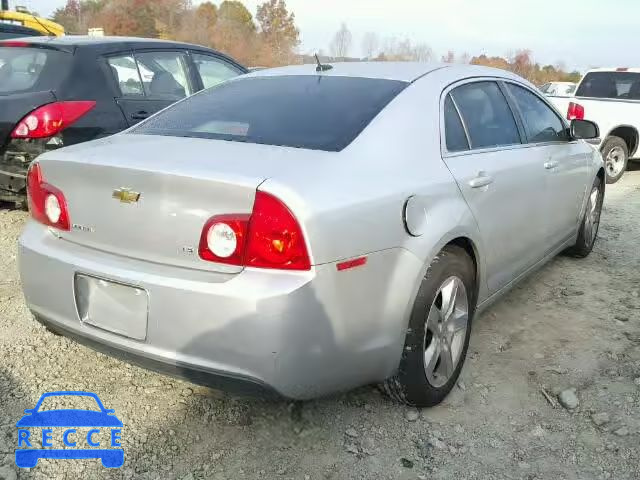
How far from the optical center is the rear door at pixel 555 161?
12.3 feet

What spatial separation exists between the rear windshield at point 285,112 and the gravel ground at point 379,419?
1082mm

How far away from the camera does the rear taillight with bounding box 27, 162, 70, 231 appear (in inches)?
97.6

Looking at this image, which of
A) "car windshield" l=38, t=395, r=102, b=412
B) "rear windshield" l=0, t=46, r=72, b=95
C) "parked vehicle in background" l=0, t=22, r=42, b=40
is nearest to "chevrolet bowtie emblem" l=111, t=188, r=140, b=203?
"car windshield" l=38, t=395, r=102, b=412

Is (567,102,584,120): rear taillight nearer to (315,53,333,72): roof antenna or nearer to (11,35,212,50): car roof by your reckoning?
(11,35,212,50): car roof

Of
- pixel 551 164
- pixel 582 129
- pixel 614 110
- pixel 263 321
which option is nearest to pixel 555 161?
pixel 551 164

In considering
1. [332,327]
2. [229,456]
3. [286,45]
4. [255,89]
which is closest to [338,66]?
[255,89]

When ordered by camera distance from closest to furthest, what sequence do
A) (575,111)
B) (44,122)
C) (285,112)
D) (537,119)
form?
(285,112), (537,119), (44,122), (575,111)

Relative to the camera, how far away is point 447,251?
2.68 metres

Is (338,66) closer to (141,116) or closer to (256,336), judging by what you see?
(256,336)

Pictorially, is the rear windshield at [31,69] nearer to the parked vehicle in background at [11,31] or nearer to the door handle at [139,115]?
the door handle at [139,115]

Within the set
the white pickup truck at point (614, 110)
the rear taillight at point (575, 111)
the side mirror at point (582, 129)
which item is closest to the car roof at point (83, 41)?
the side mirror at point (582, 129)

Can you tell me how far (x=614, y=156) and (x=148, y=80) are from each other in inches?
269

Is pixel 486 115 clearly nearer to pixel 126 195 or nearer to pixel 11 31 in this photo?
pixel 126 195

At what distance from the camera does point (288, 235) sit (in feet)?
6.58
